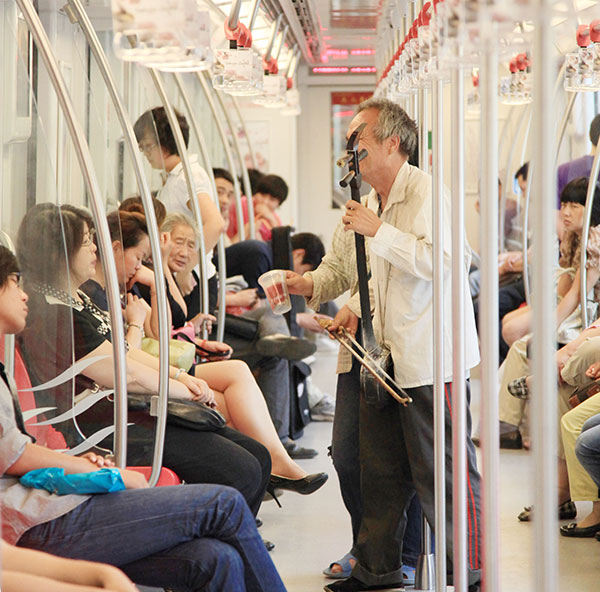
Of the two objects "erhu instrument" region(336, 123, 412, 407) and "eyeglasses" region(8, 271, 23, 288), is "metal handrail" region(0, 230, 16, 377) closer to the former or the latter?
"eyeglasses" region(8, 271, 23, 288)

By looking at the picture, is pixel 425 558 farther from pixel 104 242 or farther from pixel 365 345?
pixel 104 242

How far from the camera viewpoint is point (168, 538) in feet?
7.29

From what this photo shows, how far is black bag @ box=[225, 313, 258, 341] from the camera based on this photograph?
4.96 m

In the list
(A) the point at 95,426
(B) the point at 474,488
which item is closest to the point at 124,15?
(A) the point at 95,426

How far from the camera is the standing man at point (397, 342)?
2.83m

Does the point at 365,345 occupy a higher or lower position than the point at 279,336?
higher

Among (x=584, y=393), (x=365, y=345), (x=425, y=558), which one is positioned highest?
(x=365, y=345)

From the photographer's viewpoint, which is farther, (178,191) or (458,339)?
(178,191)

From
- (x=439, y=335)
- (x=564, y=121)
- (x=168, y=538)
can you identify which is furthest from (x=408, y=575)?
(x=564, y=121)

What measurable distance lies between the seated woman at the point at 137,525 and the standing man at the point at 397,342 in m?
0.75

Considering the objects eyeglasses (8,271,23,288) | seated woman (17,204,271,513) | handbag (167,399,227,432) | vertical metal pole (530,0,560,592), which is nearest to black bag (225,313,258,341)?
seated woman (17,204,271,513)

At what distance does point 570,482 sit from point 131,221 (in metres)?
1.97

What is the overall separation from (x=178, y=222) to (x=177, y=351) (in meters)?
0.86

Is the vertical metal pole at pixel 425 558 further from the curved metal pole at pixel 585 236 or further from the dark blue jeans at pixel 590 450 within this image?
the curved metal pole at pixel 585 236
